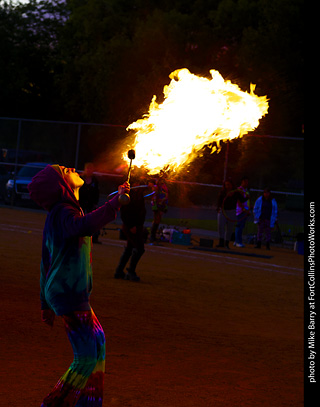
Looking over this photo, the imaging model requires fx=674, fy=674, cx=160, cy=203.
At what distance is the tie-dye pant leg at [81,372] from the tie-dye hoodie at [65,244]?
11cm

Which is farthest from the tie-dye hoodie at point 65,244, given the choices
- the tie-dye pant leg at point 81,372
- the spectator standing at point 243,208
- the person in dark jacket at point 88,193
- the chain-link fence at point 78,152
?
the chain-link fence at point 78,152

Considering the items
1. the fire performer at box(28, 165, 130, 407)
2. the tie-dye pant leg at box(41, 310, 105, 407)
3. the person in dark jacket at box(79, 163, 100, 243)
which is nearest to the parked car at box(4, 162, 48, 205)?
the person in dark jacket at box(79, 163, 100, 243)

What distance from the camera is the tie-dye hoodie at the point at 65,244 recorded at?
5055mm

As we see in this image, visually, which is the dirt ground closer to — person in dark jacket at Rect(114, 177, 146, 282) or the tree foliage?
person in dark jacket at Rect(114, 177, 146, 282)

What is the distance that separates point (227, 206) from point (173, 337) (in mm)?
11759

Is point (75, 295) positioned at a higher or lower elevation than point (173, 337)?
higher

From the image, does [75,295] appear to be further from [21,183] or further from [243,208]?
[21,183]

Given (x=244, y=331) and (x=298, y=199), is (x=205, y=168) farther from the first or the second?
(x=244, y=331)

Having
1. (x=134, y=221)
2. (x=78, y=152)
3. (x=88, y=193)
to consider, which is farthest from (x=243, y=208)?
(x=78, y=152)

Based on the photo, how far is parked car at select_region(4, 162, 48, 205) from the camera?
28.3 metres

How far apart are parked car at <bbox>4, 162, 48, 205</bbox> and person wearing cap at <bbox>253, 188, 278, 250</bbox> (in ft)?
35.5

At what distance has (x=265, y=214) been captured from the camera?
2102 cm

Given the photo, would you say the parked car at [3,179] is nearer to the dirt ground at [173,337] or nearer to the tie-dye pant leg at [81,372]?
the dirt ground at [173,337]

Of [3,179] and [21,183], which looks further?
[3,179]
